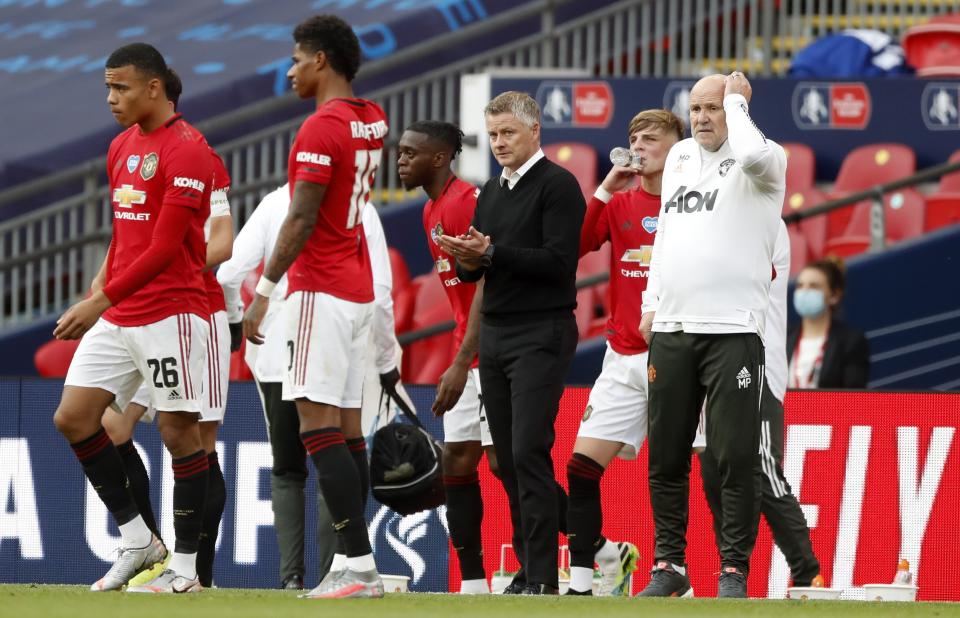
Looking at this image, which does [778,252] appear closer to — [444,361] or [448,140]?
[448,140]

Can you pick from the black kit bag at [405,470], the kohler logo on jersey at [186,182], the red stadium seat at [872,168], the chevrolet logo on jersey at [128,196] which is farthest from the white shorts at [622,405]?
the red stadium seat at [872,168]

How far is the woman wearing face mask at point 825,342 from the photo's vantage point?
9719 millimetres

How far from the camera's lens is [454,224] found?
299 inches

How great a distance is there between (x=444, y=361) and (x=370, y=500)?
254 cm

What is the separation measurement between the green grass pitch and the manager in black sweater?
0.53 meters

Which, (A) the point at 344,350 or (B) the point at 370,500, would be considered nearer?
(A) the point at 344,350

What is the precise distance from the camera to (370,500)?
9.47 meters

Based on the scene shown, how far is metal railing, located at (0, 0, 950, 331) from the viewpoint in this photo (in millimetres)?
14109

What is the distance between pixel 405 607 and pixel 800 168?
8.61m

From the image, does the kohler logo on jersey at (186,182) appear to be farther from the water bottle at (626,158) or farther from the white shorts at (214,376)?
the water bottle at (626,158)

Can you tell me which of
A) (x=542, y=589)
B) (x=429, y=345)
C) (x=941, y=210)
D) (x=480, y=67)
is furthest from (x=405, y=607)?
(x=480, y=67)

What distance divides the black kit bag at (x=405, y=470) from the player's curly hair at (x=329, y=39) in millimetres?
1993

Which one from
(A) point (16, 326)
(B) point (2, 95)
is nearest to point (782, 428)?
(A) point (16, 326)

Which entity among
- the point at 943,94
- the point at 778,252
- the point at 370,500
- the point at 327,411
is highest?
the point at 943,94
